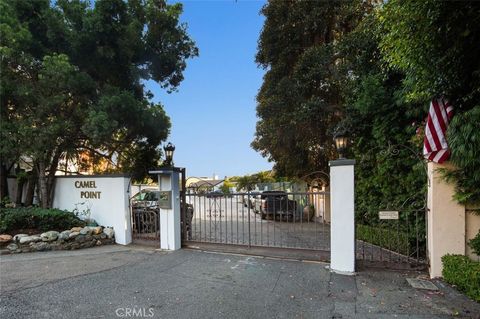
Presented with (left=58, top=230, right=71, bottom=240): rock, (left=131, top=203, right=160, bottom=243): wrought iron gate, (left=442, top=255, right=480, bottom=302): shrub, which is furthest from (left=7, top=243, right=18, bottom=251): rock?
(left=442, top=255, right=480, bottom=302): shrub

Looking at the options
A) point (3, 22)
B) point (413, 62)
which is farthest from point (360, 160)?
point (3, 22)

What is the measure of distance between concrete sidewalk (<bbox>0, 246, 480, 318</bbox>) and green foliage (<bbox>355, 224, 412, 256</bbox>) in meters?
1.19

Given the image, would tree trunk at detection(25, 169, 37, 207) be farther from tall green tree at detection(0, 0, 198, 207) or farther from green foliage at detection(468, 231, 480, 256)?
green foliage at detection(468, 231, 480, 256)

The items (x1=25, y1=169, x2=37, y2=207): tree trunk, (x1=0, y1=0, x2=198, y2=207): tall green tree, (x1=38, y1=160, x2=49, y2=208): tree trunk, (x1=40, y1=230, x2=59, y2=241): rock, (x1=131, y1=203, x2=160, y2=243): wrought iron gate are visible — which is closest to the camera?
(x1=40, y1=230, x2=59, y2=241): rock

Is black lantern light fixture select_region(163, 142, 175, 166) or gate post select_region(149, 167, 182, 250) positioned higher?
black lantern light fixture select_region(163, 142, 175, 166)

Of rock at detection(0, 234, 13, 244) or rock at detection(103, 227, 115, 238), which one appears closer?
rock at detection(0, 234, 13, 244)

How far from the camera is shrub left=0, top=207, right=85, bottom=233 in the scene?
26.7 ft

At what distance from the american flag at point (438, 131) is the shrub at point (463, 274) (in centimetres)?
151

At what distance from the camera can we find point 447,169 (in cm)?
510

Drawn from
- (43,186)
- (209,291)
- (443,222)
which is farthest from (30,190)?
(443,222)

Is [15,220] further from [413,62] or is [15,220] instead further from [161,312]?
[413,62]

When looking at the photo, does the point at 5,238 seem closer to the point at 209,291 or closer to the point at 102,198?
the point at 102,198

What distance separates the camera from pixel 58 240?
25.3ft

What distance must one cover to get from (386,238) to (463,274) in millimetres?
2822
